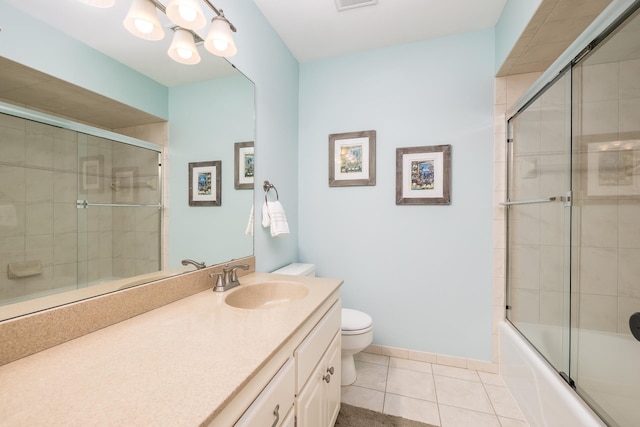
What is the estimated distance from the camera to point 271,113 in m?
1.96

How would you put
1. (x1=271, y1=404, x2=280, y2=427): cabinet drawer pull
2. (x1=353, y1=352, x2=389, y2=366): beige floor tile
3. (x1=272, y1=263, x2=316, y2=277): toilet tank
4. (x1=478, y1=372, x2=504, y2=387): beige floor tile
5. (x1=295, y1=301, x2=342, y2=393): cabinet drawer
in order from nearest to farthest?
1. (x1=271, y1=404, x2=280, y2=427): cabinet drawer pull
2. (x1=295, y1=301, x2=342, y2=393): cabinet drawer
3. (x1=478, y1=372, x2=504, y2=387): beige floor tile
4. (x1=272, y1=263, x2=316, y2=277): toilet tank
5. (x1=353, y1=352, x2=389, y2=366): beige floor tile

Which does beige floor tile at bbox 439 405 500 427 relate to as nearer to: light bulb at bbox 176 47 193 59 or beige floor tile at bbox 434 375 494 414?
beige floor tile at bbox 434 375 494 414

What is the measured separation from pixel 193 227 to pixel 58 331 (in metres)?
0.59

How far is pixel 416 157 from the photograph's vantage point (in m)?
2.09

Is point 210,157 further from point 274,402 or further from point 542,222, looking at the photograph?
point 542,222

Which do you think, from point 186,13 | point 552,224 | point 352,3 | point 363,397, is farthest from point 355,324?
point 352,3

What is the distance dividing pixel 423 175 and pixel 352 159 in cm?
58

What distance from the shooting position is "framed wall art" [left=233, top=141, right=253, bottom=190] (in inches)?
61.8

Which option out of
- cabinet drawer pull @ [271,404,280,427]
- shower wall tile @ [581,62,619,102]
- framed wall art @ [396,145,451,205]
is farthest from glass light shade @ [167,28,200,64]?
shower wall tile @ [581,62,619,102]

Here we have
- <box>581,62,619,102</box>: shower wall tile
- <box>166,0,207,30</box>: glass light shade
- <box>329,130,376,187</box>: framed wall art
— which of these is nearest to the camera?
<box>166,0,207,30</box>: glass light shade

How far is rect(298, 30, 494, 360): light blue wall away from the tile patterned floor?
0.18 metres

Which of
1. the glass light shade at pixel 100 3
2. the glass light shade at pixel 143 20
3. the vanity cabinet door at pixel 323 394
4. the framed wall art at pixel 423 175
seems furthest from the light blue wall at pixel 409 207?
the glass light shade at pixel 100 3

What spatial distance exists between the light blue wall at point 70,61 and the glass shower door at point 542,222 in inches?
76.8

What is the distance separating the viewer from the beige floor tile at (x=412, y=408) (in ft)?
4.97
